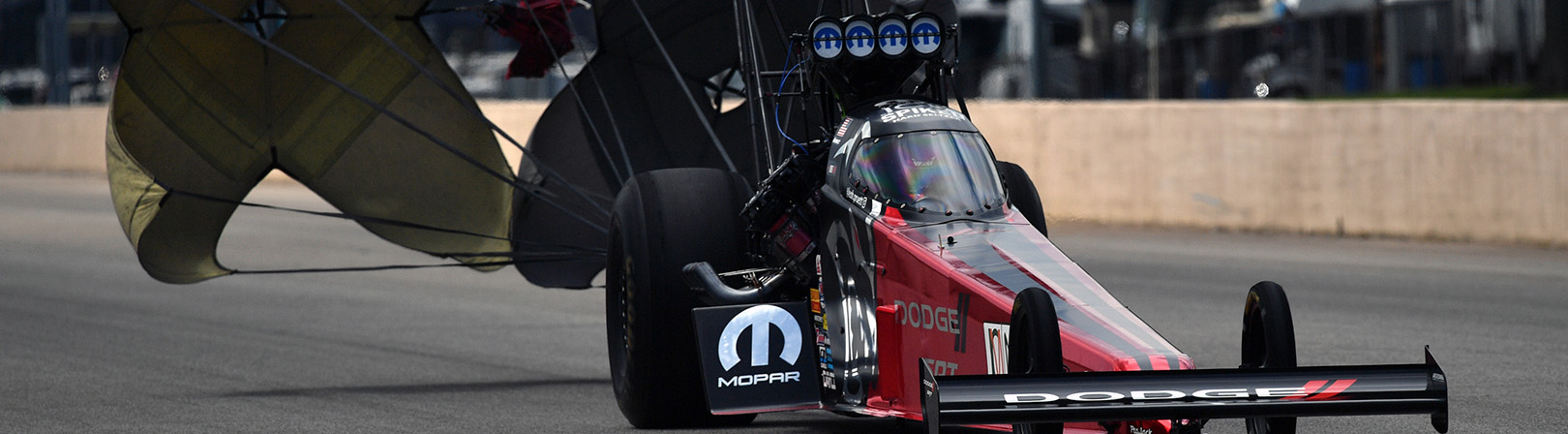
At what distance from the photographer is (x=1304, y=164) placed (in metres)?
17.7

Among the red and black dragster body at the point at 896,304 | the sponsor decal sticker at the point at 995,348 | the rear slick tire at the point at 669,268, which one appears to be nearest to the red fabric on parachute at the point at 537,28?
the red and black dragster body at the point at 896,304

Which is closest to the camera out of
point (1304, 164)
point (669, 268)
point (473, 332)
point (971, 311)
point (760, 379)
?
point (971, 311)

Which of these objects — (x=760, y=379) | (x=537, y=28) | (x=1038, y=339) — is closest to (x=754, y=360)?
(x=760, y=379)

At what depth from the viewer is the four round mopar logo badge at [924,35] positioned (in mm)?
7137

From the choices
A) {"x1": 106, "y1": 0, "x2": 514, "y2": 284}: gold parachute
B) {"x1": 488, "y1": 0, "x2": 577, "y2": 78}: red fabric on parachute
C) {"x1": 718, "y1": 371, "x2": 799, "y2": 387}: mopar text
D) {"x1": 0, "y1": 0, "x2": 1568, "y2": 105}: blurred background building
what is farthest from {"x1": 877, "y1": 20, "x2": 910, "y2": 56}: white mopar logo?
{"x1": 0, "y1": 0, "x2": 1568, "y2": 105}: blurred background building

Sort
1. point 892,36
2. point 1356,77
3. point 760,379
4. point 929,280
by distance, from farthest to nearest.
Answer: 1. point 1356,77
2. point 892,36
3. point 760,379
4. point 929,280

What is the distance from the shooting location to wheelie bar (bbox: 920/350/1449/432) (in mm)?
5125

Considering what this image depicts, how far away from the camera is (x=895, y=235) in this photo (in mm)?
6551

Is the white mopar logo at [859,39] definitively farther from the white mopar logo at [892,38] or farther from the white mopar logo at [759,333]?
the white mopar logo at [759,333]

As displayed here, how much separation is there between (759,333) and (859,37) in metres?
1.09

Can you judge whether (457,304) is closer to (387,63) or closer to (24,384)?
(387,63)

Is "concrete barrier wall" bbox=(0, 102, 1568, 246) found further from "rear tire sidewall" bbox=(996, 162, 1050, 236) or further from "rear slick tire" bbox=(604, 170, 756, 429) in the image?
"rear slick tire" bbox=(604, 170, 756, 429)

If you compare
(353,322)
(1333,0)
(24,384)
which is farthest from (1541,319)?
(1333,0)

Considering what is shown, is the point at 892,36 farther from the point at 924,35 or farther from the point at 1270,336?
the point at 1270,336
